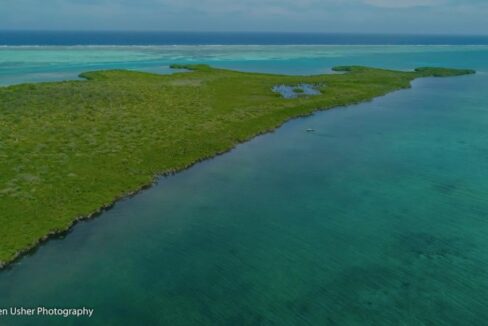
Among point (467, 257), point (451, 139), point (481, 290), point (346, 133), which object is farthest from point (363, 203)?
point (451, 139)

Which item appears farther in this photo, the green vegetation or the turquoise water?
the green vegetation

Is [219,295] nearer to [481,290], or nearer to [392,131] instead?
[481,290]

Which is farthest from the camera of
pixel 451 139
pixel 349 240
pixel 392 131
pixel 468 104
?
pixel 468 104

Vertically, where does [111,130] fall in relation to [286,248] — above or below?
above

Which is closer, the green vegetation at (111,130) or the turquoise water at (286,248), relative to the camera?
the turquoise water at (286,248)

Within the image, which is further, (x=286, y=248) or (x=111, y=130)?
(x=111, y=130)
